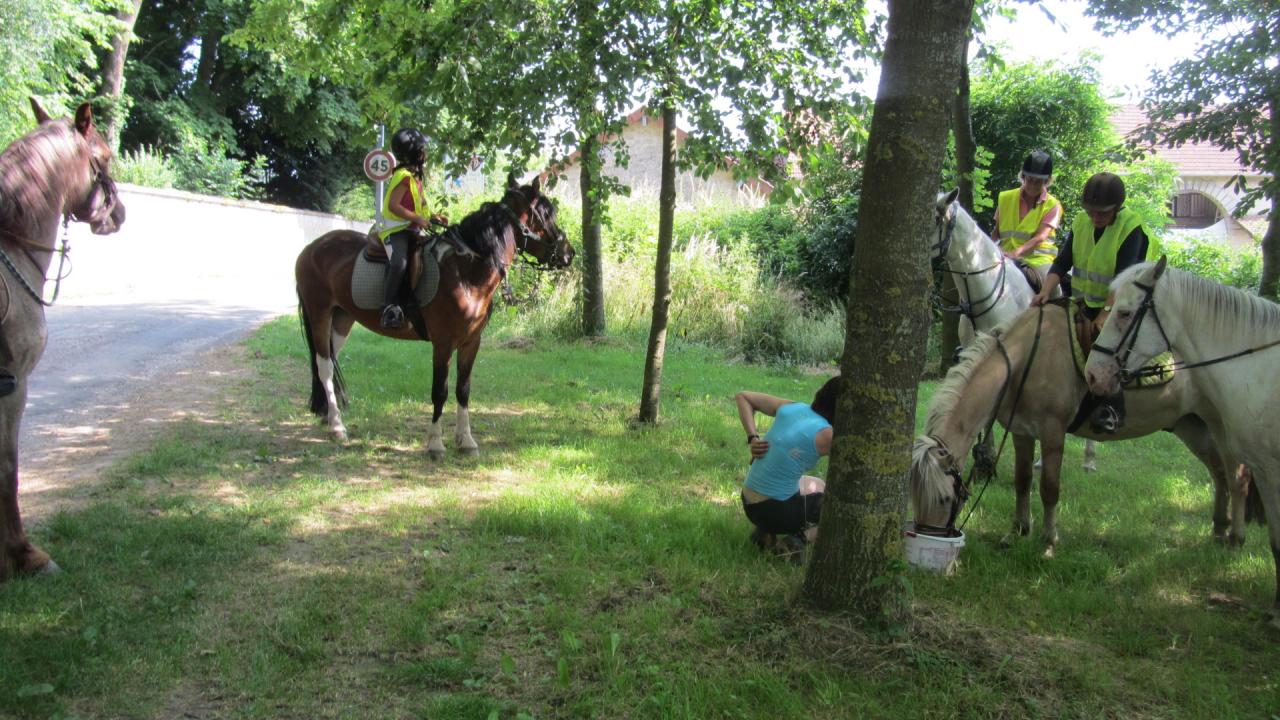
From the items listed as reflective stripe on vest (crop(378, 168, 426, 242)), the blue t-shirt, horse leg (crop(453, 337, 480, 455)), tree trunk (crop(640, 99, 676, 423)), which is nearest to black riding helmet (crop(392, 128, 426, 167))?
reflective stripe on vest (crop(378, 168, 426, 242))

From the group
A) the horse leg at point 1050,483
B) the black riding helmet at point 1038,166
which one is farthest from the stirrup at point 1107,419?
the black riding helmet at point 1038,166

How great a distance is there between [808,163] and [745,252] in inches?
355

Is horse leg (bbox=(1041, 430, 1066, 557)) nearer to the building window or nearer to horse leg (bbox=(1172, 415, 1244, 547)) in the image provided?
horse leg (bbox=(1172, 415, 1244, 547))

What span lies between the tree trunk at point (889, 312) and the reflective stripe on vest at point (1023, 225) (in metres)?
4.87

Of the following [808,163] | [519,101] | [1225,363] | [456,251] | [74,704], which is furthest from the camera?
[808,163]

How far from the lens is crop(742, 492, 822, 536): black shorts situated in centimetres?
469

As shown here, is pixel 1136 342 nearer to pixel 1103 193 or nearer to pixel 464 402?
pixel 1103 193

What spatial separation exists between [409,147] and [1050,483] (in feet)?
18.2

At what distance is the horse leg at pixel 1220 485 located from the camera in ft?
17.7

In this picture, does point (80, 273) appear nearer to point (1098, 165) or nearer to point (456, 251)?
point (456, 251)

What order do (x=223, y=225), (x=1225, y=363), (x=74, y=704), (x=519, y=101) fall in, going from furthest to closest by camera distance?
(x=223, y=225) < (x=519, y=101) < (x=1225, y=363) < (x=74, y=704)

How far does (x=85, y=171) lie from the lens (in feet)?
14.7

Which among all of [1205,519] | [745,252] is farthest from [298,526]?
[745,252]

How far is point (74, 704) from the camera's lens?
310 centimetres
